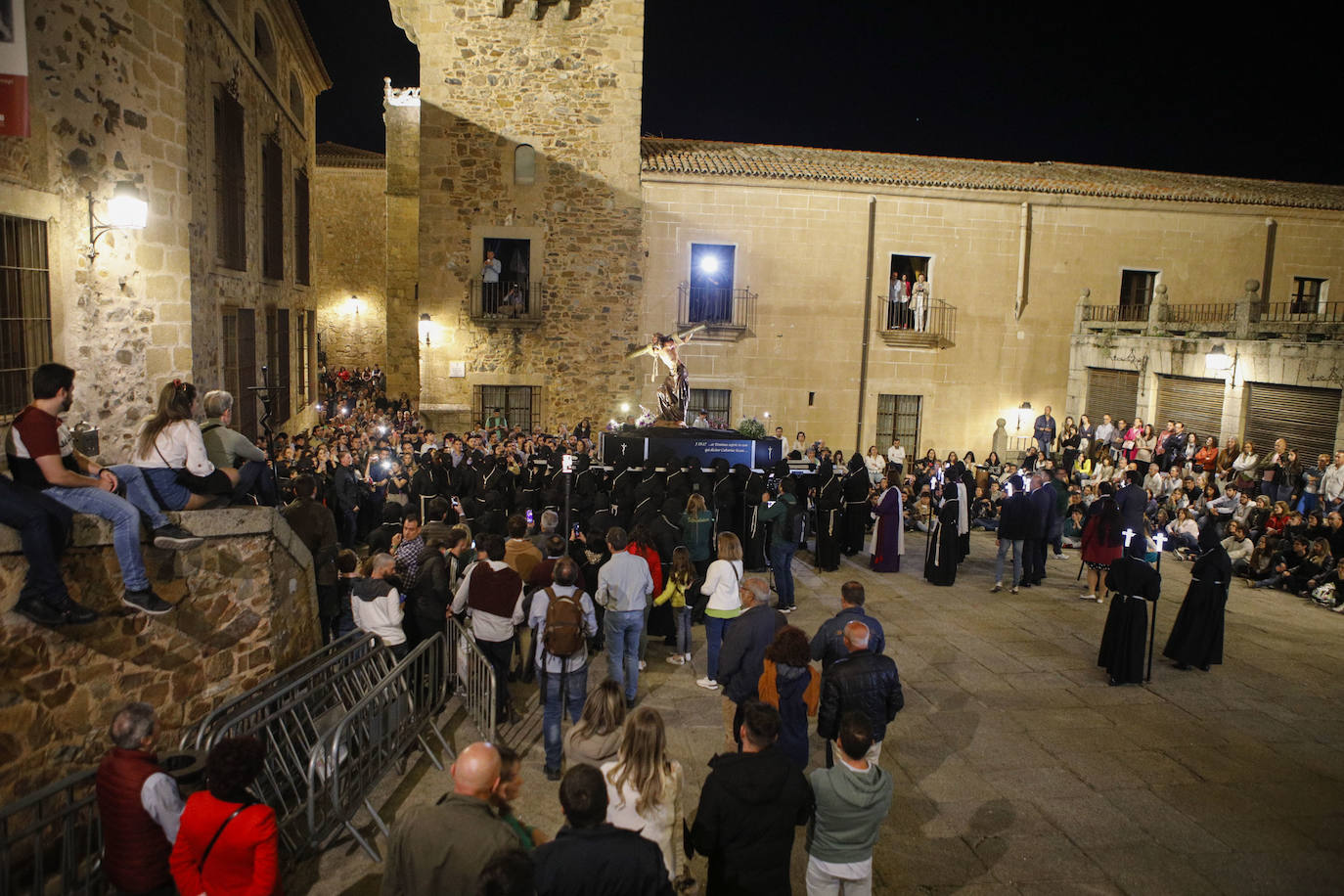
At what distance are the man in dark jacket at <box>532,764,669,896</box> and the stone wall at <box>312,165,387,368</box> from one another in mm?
32555

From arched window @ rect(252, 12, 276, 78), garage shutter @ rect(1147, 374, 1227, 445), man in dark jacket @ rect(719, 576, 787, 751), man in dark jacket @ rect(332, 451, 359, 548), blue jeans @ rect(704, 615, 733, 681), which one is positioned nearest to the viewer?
man in dark jacket @ rect(719, 576, 787, 751)

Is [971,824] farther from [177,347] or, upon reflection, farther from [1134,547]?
[177,347]

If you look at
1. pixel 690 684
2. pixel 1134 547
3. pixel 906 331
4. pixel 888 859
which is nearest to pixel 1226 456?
pixel 906 331

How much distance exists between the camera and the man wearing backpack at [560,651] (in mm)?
6137

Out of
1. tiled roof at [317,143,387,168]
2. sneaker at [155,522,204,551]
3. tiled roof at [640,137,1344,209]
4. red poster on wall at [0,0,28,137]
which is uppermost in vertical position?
tiled roof at [317,143,387,168]

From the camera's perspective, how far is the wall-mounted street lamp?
8391mm

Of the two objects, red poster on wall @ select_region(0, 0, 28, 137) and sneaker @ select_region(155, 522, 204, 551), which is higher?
red poster on wall @ select_region(0, 0, 28, 137)

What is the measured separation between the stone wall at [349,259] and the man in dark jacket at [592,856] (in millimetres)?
32555

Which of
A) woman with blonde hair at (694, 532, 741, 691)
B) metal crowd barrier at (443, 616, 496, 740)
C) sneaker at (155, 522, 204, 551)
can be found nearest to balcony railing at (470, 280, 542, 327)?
metal crowd barrier at (443, 616, 496, 740)

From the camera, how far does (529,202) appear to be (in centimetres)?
1828

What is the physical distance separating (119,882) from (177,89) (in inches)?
345

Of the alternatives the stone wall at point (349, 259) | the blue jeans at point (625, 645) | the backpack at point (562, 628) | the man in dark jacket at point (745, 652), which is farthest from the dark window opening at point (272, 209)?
the stone wall at point (349, 259)

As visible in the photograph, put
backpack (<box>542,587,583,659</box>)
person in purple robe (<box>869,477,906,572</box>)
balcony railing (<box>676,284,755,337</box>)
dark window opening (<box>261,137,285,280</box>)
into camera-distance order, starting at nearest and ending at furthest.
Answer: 1. backpack (<box>542,587,583,659</box>)
2. person in purple robe (<box>869,477,906,572</box>)
3. dark window opening (<box>261,137,285,280</box>)
4. balcony railing (<box>676,284,755,337</box>)

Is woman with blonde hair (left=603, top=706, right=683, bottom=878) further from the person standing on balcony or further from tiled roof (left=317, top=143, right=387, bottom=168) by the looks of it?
tiled roof (left=317, top=143, right=387, bottom=168)
